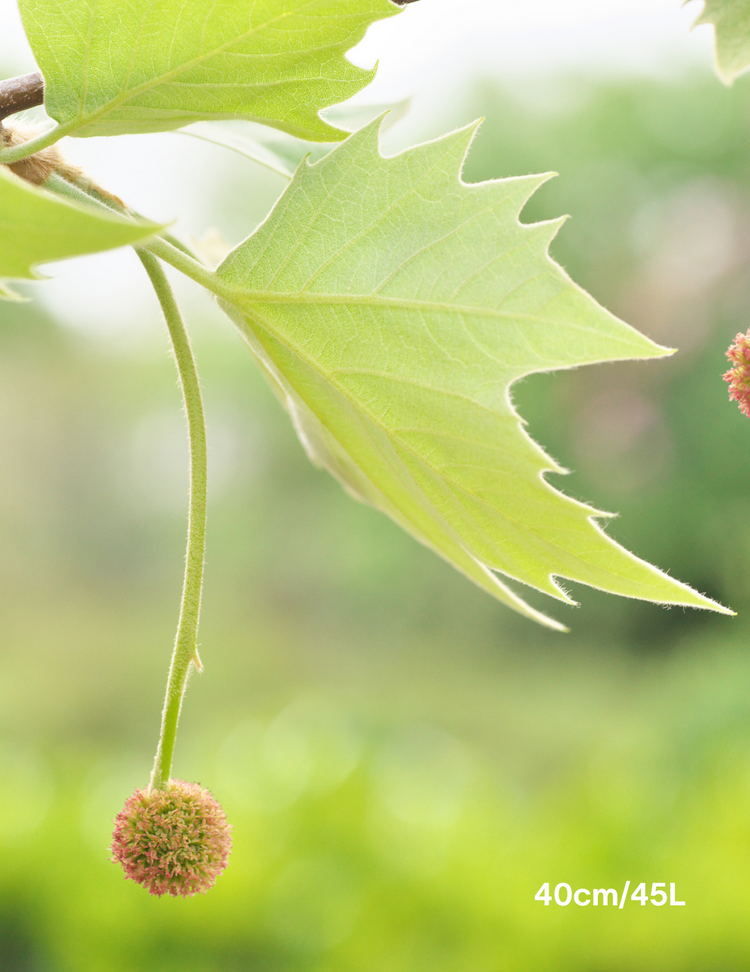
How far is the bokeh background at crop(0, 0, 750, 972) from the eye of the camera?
165 cm

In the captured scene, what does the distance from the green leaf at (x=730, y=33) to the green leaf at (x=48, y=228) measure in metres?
0.29

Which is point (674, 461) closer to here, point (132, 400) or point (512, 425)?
point (512, 425)

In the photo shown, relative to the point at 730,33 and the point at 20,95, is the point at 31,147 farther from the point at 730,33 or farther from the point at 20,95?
the point at 730,33

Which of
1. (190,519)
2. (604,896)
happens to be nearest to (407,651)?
(604,896)

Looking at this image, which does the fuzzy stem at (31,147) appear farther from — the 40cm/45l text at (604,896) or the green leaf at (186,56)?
the 40cm/45l text at (604,896)

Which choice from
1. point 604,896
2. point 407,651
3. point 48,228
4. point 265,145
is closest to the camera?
point 48,228

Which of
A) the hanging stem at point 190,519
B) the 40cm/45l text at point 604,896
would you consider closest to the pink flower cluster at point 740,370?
the hanging stem at point 190,519

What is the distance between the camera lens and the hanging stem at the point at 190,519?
32cm

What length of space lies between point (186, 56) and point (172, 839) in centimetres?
29

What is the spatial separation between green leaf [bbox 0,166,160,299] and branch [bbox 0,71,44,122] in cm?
11

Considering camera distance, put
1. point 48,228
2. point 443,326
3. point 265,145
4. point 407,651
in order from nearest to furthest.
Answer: point 48,228 → point 443,326 → point 265,145 → point 407,651

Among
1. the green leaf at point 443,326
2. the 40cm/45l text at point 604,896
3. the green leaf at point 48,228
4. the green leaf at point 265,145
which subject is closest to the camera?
the green leaf at point 48,228

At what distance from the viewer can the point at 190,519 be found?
1.06 ft

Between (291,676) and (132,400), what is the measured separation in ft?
→ 18.3
